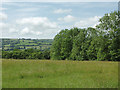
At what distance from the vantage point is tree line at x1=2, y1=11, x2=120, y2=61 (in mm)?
39031

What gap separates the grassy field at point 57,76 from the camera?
8.77 meters

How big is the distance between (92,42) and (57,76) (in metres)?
39.6

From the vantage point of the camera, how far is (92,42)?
160ft

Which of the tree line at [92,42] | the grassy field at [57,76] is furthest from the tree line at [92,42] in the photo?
the grassy field at [57,76]

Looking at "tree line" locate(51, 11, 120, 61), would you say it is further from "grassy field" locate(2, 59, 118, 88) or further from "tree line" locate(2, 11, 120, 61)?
"grassy field" locate(2, 59, 118, 88)

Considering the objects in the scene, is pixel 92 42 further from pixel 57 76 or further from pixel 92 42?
pixel 57 76

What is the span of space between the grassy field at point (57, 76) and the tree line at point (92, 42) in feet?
93.2

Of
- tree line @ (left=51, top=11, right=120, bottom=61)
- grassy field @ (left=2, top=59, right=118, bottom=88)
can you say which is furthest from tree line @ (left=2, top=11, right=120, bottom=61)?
grassy field @ (left=2, top=59, right=118, bottom=88)

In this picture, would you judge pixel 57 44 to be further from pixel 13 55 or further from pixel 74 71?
pixel 74 71

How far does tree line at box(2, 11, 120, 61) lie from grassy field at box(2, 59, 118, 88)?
2840 cm

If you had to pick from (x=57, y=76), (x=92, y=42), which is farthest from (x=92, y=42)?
(x=57, y=76)

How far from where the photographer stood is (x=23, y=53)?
3954 inches

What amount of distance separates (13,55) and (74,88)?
91.7 metres

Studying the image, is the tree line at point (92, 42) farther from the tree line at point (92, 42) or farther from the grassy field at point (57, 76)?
the grassy field at point (57, 76)
